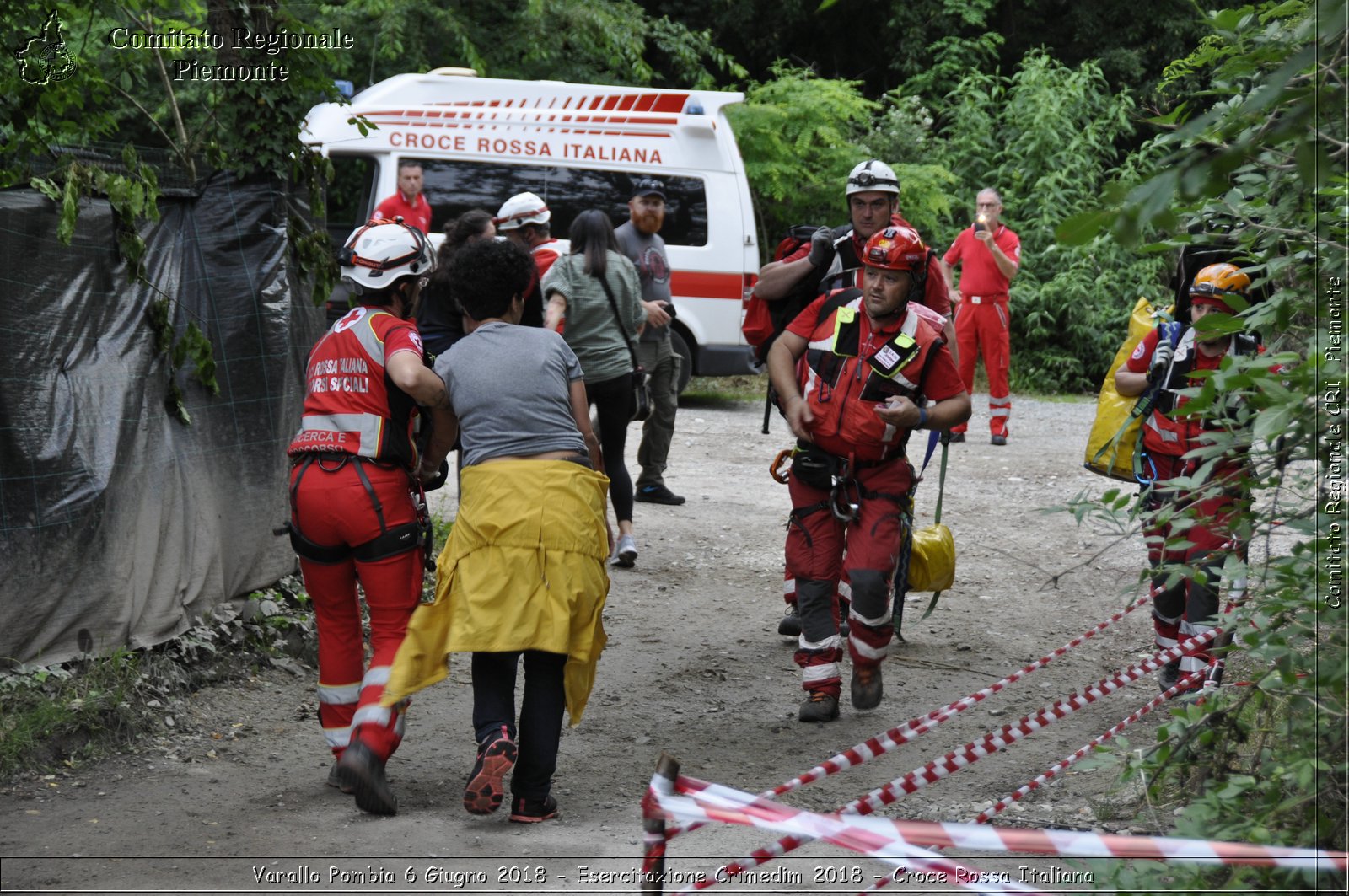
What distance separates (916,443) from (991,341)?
3.84ft

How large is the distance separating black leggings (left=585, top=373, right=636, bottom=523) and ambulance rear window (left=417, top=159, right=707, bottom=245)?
18.6ft

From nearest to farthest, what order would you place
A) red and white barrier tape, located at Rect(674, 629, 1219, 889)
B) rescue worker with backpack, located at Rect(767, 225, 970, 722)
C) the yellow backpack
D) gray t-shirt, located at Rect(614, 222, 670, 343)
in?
red and white barrier tape, located at Rect(674, 629, 1219, 889)
rescue worker with backpack, located at Rect(767, 225, 970, 722)
the yellow backpack
gray t-shirt, located at Rect(614, 222, 670, 343)

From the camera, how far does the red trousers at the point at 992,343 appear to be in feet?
41.2

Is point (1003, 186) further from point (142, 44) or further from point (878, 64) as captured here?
point (142, 44)

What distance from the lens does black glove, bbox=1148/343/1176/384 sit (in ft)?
18.7

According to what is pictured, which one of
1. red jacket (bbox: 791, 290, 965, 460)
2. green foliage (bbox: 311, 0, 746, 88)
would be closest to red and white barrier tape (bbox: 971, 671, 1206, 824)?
red jacket (bbox: 791, 290, 965, 460)

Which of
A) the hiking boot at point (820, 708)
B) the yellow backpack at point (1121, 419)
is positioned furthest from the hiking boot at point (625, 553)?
the yellow backpack at point (1121, 419)

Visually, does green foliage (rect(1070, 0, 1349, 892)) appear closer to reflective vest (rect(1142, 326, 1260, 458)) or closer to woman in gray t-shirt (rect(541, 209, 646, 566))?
reflective vest (rect(1142, 326, 1260, 458))

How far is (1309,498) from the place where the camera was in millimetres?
3816

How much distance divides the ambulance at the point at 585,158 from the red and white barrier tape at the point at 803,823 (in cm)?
1070

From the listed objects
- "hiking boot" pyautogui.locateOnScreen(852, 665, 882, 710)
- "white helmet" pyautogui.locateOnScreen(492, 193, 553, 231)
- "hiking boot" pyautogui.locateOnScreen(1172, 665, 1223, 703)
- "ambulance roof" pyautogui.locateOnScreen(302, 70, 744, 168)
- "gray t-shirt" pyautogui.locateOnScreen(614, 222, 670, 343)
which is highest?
"ambulance roof" pyautogui.locateOnScreen(302, 70, 744, 168)

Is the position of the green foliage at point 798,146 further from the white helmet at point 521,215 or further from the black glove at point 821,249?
the black glove at point 821,249

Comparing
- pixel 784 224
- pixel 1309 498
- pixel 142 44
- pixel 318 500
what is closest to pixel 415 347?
pixel 318 500

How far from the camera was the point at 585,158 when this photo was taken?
43.7 feet
